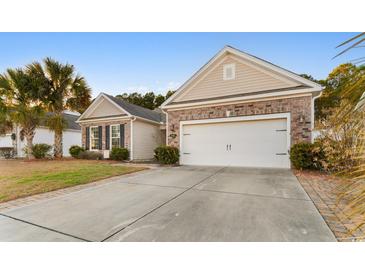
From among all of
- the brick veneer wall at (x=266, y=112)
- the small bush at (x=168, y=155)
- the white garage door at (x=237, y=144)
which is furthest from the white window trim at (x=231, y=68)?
the small bush at (x=168, y=155)

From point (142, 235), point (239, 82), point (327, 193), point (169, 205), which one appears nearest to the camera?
point (142, 235)

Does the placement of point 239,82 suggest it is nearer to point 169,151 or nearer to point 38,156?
point 169,151

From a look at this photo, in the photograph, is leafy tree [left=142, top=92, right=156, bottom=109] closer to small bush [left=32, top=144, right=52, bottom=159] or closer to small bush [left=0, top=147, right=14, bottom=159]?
small bush [left=0, top=147, right=14, bottom=159]

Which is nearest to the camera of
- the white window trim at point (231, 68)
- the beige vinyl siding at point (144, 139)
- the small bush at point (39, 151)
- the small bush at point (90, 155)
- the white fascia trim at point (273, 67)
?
the white fascia trim at point (273, 67)

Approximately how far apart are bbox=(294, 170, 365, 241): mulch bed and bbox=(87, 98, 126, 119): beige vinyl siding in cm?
1053

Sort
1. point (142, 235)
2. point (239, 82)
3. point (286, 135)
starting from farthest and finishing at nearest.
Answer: point (239, 82)
point (286, 135)
point (142, 235)

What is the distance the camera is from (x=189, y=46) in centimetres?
744

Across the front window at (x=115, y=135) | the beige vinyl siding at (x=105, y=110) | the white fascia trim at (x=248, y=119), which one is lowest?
the front window at (x=115, y=135)

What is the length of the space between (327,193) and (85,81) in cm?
1373

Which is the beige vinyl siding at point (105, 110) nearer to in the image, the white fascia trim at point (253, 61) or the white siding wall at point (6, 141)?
the white fascia trim at point (253, 61)

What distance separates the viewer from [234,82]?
830 centimetres

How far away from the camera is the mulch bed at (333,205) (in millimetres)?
2025

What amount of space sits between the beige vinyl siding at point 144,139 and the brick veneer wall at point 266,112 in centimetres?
301

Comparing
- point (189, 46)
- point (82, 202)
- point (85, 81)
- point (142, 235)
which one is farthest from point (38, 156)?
point (142, 235)
